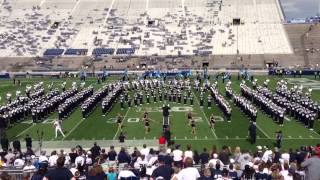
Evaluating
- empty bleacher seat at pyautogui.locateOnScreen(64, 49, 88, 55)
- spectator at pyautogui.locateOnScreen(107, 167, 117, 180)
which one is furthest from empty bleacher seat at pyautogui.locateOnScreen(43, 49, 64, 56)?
spectator at pyautogui.locateOnScreen(107, 167, 117, 180)

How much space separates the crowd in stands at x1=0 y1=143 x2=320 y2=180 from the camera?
27.4ft

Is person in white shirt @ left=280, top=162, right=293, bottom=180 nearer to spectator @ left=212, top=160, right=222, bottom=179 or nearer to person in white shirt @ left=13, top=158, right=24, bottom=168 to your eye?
spectator @ left=212, top=160, right=222, bottom=179

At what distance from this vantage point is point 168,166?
8953mm

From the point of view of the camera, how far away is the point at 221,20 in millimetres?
68000

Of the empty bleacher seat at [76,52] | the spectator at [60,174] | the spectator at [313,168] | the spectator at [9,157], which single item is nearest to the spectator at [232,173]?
the spectator at [313,168]

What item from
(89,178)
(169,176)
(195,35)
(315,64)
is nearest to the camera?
(89,178)

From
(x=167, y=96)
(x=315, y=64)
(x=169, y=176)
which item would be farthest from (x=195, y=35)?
(x=169, y=176)

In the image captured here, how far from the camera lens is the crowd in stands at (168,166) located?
8.36 meters

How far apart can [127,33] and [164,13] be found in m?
7.72

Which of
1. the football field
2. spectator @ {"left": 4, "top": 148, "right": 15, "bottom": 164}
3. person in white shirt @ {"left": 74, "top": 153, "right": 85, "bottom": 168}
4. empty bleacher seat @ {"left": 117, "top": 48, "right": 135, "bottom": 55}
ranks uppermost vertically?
Result: empty bleacher seat @ {"left": 117, "top": 48, "right": 135, "bottom": 55}

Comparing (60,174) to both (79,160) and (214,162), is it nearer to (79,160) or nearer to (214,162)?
(79,160)

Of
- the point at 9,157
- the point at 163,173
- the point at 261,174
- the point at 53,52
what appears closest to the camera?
the point at 163,173

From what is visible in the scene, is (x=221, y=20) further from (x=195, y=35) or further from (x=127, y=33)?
(x=127, y=33)

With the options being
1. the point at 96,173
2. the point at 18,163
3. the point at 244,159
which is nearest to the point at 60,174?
the point at 96,173
